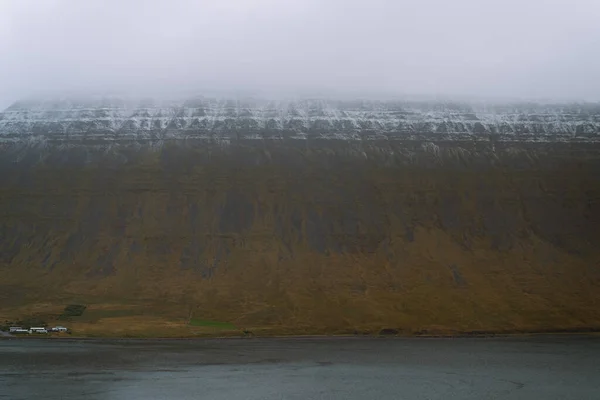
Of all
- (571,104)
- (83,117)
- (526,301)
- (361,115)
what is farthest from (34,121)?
(571,104)

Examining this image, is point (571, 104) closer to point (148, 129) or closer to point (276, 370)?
point (148, 129)

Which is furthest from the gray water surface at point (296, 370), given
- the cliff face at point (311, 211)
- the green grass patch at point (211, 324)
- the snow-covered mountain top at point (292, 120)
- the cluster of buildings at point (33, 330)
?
the snow-covered mountain top at point (292, 120)

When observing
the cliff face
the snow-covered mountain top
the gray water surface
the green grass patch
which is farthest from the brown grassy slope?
the gray water surface

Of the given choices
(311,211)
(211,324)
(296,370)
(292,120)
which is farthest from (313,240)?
(296,370)

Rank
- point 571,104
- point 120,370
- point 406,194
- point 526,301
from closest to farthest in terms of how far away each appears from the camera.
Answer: point 120,370
point 526,301
point 406,194
point 571,104

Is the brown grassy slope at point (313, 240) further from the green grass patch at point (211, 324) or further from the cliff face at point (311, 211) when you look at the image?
the green grass patch at point (211, 324)

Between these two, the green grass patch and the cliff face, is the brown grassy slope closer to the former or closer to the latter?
the cliff face
